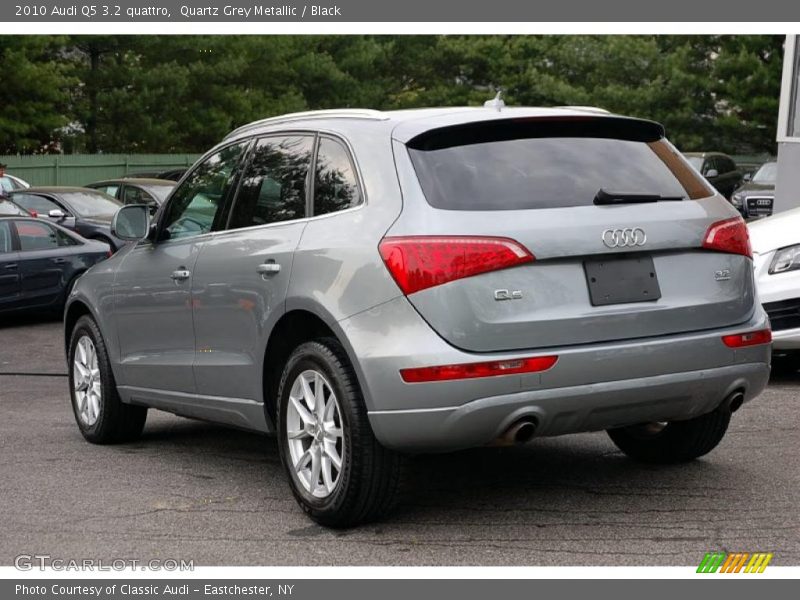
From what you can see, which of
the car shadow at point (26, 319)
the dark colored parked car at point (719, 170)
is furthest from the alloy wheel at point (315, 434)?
the dark colored parked car at point (719, 170)

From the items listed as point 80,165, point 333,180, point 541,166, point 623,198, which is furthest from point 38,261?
point 80,165

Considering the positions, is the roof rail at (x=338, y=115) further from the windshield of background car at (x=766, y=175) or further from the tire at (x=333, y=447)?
the windshield of background car at (x=766, y=175)

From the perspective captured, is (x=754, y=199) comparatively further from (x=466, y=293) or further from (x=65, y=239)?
(x=466, y=293)

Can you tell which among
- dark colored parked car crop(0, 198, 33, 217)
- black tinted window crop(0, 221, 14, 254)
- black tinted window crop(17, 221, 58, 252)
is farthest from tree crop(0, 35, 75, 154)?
black tinted window crop(0, 221, 14, 254)

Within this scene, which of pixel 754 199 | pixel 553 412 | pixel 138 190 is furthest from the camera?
pixel 754 199

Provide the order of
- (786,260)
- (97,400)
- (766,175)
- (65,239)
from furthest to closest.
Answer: (766,175) → (65,239) → (786,260) → (97,400)

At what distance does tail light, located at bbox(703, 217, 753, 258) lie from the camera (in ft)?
19.8

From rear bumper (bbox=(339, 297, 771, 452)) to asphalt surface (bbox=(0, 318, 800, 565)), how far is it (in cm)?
46

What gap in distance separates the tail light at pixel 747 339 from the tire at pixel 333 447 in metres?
1.49

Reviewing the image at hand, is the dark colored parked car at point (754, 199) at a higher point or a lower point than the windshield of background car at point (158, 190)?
lower

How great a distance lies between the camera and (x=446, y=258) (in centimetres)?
551

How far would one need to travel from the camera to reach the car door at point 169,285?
7227mm

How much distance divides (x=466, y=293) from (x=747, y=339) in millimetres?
1401
